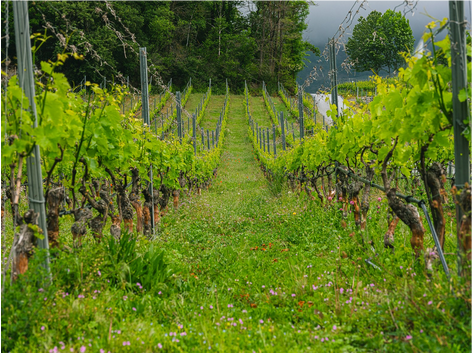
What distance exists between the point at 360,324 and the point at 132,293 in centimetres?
166

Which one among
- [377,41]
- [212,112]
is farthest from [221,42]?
[377,41]

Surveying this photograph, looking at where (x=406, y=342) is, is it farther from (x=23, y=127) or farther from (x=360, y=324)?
(x=23, y=127)

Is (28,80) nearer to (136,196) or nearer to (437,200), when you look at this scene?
(136,196)

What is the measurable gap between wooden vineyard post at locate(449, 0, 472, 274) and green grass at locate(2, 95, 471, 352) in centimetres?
27

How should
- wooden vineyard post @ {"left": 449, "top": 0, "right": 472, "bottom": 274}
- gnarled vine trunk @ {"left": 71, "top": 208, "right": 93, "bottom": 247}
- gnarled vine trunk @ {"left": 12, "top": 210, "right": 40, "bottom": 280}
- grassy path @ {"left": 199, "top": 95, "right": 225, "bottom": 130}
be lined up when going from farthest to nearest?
grassy path @ {"left": 199, "top": 95, "right": 225, "bottom": 130}
gnarled vine trunk @ {"left": 71, "top": 208, "right": 93, "bottom": 247}
gnarled vine trunk @ {"left": 12, "top": 210, "right": 40, "bottom": 280}
wooden vineyard post @ {"left": 449, "top": 0, "right": 472, "bottom": 274}

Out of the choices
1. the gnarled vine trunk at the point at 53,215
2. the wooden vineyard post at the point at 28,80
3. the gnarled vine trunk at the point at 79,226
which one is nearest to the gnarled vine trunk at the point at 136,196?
the gnarled vine trunk at the point at 79,226

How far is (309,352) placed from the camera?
6.73 feet

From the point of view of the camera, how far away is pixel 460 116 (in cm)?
206

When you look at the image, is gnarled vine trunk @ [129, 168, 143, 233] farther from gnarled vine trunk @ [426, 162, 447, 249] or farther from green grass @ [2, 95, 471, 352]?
gnarled vine trunk @ [426, 162, 447, 249]

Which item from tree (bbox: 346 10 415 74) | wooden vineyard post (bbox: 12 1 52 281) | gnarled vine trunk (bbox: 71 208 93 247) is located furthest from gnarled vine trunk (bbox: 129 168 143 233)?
tree (bbox: 346 10 415 74)

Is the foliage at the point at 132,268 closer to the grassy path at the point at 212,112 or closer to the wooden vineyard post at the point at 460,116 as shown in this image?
the wooden vineyard post at the point at 460,116

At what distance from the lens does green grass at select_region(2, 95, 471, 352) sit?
2002mm

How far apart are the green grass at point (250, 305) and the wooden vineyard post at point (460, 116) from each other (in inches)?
10.5

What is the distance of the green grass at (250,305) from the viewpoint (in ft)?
6.57
